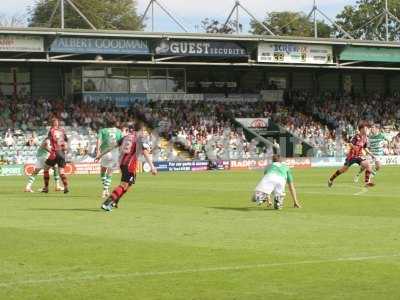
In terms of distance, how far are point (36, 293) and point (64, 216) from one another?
8645mm

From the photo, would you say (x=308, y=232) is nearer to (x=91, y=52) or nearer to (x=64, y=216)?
(x=64, y=216)

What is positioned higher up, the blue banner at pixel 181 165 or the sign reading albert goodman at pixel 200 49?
the sign reading albert goodman at pixel 200 49

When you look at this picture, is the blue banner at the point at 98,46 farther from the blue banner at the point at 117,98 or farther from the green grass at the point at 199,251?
the green grass at the point at 199,251

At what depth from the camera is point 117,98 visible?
2345 inches

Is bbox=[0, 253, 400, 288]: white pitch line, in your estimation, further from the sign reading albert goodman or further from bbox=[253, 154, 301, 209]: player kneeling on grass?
the sign reading albert goodman

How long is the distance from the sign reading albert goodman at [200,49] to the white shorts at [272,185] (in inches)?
1325

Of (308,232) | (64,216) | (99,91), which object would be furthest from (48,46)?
(308,232)

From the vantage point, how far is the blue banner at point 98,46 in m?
49.8

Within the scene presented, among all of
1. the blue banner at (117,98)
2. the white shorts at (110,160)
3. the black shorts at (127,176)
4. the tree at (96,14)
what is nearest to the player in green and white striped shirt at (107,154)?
the white shorts at (110,160)

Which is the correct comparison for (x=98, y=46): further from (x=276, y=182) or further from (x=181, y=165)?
(x=276, y=182)

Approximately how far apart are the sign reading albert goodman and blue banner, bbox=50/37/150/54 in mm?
1074

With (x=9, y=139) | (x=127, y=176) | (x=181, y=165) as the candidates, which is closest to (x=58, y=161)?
(x=127, y=176)

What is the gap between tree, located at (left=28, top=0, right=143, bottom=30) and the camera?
3765 inches

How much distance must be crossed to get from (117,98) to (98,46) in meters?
9.11
